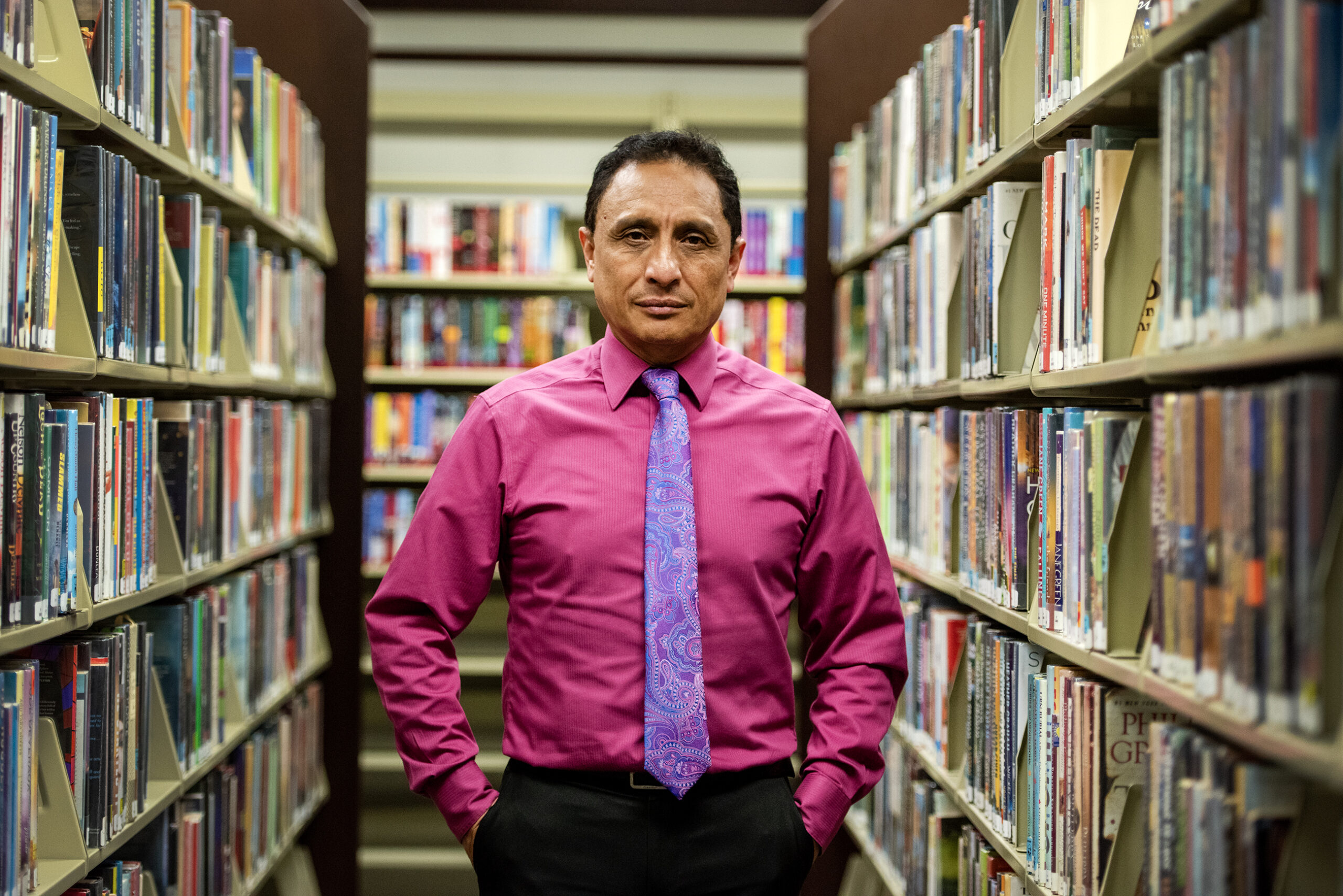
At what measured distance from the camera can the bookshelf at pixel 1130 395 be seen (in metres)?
0.98

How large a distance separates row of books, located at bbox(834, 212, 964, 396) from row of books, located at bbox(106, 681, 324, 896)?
1.72 metres

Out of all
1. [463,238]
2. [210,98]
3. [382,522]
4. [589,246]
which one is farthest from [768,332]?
[589,246]

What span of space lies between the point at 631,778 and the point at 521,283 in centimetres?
292

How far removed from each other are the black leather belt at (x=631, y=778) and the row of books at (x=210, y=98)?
1.23m

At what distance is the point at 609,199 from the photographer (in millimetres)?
1579

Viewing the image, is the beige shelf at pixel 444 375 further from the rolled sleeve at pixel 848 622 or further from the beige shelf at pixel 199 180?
the rolled sleeve at pixel 848 622

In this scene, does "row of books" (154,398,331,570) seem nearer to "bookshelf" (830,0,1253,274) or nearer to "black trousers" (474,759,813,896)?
"black trousers" (474,759,813,896)

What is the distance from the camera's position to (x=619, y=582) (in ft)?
4.92

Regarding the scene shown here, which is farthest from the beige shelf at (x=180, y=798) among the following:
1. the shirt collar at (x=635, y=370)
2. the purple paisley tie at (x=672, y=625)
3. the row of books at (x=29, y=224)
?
the shirt collar at (x=635, y=370)

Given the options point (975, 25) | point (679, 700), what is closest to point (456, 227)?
point (975, 25)

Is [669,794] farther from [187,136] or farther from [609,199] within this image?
[187,136]

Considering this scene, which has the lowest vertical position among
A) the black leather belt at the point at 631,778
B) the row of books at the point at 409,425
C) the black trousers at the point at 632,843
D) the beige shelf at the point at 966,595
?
the black trousers at the point at 632,843

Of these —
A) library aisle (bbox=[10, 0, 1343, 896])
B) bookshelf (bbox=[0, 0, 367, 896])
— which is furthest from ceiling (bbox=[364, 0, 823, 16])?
bookshelf (bbox=[0, 0, 367, 896])

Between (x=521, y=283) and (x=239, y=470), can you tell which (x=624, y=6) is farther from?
(x=239, y=470)
